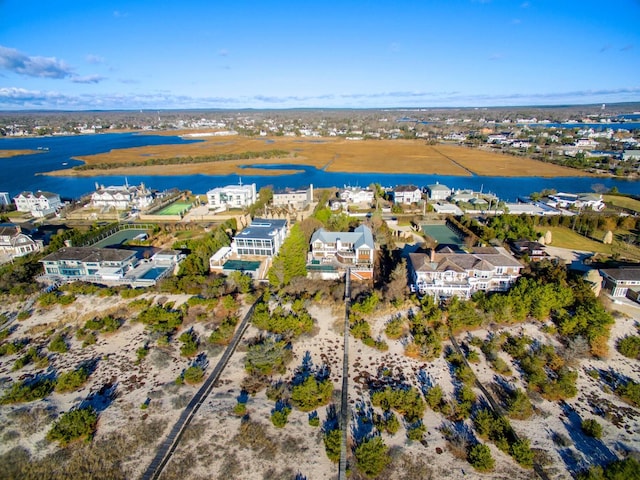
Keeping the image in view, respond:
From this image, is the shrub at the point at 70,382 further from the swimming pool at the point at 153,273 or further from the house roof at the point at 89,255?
the house roof at the point at 89,255

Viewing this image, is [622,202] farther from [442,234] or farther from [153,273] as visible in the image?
[153,273]

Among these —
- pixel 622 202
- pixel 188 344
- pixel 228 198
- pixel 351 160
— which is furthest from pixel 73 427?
pixel 351 160

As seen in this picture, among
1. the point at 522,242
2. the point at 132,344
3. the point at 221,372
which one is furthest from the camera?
the point at 522,242

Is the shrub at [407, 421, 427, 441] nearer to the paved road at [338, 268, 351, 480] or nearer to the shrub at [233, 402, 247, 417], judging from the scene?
the paved road at [338, 268, 351, 480]

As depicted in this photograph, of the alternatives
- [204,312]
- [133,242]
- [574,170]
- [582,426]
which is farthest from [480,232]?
[574,170]

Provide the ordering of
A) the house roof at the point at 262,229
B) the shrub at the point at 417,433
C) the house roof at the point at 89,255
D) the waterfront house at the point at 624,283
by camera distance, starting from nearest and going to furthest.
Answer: the shrub at the point at 417,433 → the waterfront house at the point at 624,283 → the house roof at the point at 89,255 → the house roof at the point at 262,229

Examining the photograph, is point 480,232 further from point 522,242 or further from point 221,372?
point 221,372

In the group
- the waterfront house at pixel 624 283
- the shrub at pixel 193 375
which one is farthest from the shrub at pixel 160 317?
the waterfront house at pixel 624 283
